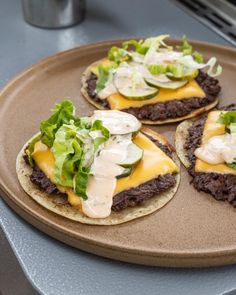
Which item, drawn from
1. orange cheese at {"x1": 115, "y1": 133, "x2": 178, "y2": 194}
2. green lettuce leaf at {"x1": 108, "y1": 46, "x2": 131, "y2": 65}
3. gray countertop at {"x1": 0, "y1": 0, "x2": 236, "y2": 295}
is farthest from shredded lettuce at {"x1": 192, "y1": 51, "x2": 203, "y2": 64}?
gray countertop at {"x1": 0, "y1": 0, "x2": 236, "y2": 295}

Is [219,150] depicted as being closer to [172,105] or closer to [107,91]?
[172,105]

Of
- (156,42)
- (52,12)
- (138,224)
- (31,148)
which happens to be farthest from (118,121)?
(52,12)

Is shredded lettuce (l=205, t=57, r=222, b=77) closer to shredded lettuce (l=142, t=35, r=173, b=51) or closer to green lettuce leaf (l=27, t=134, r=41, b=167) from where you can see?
shredded lettuce (l=142, t=35, r=173, b=51)

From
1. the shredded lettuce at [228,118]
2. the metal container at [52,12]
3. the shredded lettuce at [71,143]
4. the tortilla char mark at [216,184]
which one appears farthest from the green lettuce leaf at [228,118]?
the metal container at [52,12]

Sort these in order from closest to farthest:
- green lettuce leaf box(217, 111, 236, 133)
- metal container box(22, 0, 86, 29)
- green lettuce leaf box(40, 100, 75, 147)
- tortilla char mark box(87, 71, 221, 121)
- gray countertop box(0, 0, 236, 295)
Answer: gray countertop box(0, 0, 236, 295), green lettuce leaf box(40, 100, 75, 147), green lettuce leaf box(217, 111, 236, 133), tortilla char mark box(87, 71, 221, 121), metal container box(22, 0, 86, 29)

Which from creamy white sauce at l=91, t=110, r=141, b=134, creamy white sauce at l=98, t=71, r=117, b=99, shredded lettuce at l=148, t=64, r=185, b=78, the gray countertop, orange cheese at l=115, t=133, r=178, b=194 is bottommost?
the gray countertop

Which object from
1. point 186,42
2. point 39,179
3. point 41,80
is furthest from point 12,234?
point 186,42

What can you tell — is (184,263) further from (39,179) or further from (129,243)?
(39,179)
